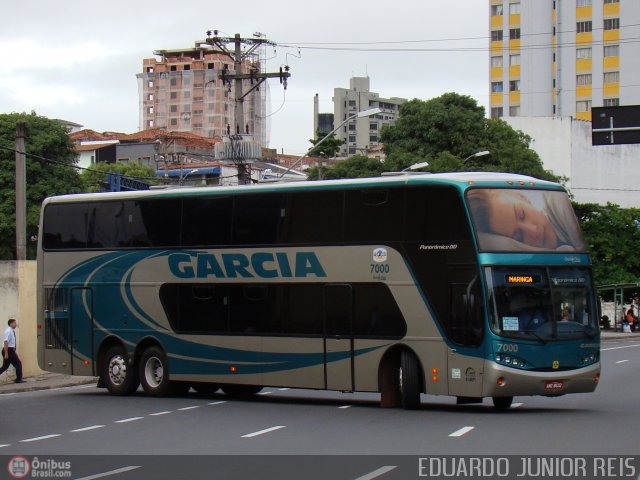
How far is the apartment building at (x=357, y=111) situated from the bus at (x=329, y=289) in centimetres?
14623

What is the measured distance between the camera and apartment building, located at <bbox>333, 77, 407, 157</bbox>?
575 ft

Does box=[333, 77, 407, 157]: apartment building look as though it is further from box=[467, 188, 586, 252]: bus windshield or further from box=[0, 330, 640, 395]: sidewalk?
box=[467, 188, 586, 252]: bus windshield

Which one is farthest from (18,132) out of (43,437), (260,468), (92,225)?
(260,468)

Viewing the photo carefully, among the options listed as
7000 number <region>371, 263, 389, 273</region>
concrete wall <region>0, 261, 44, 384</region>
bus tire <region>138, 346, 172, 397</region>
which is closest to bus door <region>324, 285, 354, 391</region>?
7000 number <region>371, 263, 389, 273</region>

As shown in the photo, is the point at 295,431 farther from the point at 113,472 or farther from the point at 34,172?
the point at 34,172

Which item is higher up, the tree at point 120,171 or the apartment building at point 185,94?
the apartment building at point 185,94

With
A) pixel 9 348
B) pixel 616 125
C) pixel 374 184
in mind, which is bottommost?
pixel 9 348

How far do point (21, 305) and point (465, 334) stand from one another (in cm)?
1638

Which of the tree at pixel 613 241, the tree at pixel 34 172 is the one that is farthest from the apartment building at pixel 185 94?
the tree at pixel 613 241

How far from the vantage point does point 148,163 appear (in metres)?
117

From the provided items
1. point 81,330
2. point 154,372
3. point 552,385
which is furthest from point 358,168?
point 552,385

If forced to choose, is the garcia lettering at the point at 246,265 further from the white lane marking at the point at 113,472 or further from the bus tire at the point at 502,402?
the white lane marking at the point at 113,472

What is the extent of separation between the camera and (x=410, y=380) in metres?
19.5

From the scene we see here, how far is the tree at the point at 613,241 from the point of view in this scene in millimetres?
70312
